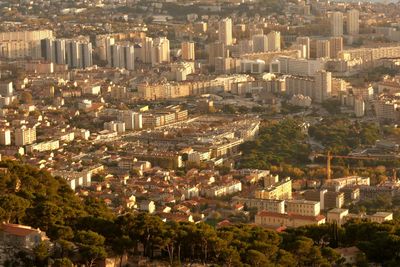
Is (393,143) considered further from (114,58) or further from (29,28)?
(29,28)

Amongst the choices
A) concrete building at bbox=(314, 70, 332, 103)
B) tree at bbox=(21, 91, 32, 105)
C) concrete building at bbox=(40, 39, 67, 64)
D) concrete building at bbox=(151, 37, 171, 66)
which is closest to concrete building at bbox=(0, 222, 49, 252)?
tree at bbox=(21, 91, 32, 105)

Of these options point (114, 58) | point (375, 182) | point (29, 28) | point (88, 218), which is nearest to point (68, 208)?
point (88, 218)

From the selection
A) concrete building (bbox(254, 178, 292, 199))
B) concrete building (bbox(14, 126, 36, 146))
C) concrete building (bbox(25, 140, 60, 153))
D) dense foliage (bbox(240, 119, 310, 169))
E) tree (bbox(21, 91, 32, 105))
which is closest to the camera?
concrete building (bbox(254, 178, 292, 199))

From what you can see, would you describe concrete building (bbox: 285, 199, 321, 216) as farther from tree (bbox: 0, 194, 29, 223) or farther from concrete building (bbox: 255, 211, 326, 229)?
tree (bbox: 0, 194, 29, 223)

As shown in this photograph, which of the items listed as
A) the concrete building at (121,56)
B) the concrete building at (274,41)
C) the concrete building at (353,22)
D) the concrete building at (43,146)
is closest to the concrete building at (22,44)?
the concrete building at (121,56)

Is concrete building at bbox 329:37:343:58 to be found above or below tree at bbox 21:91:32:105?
above

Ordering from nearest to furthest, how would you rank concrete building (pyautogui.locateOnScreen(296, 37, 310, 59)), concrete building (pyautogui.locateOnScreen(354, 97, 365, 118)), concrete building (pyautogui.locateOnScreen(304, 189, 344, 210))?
concrete building (pyautogui.locateOnScreen(304, 189, 344, 210))
concrete building (pyautogui.locateOnScreen(354, 97, 365, 118))
concrete building (pyautogui.locateOnScreen(296, 37, 310, 59))

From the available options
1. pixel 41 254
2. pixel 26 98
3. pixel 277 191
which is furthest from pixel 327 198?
pixel 26 98

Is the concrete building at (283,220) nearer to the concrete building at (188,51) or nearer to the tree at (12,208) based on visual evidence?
the tree at (12,208)
